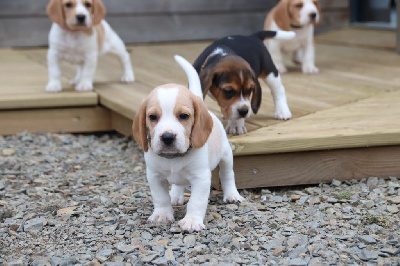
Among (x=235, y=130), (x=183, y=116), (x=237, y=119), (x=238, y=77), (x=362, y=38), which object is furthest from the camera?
(x=362, y=38)

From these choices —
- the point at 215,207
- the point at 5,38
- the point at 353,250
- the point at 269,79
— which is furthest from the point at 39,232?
the point at 5,38

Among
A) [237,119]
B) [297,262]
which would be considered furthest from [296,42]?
[297,262]

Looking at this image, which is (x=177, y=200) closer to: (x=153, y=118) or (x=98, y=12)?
(x=153, y=118)

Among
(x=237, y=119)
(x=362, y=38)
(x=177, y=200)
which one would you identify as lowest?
(x=362, y=38)

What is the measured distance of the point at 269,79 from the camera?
4.52 metres

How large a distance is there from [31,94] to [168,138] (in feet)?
9.78

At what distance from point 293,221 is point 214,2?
260 inches

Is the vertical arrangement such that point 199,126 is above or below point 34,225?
above

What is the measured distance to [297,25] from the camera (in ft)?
21.9

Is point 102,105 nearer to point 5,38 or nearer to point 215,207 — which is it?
point 215,207

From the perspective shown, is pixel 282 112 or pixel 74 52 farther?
pixel 74 52

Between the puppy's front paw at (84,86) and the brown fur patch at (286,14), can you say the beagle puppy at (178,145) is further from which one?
the brown fur patch at (286,14)

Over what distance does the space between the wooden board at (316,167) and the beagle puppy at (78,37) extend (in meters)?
2.12

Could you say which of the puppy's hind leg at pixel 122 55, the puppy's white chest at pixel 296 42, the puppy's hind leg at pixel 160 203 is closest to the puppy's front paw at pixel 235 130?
the puppy's hind leg at pixel 160 203
